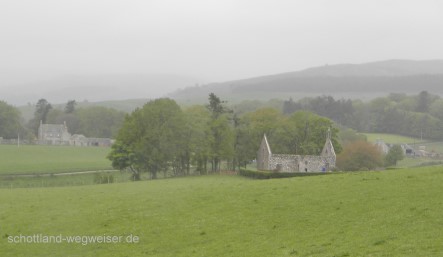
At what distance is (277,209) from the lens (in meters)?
33.5

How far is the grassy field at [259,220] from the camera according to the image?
80.3 feet

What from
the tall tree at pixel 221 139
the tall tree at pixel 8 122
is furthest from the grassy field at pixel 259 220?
the tall tree at pixel 8 122

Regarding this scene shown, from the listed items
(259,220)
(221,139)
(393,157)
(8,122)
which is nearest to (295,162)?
(221,139)

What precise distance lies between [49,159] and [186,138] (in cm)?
6745

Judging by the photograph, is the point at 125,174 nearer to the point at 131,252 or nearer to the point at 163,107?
the point at 163,107

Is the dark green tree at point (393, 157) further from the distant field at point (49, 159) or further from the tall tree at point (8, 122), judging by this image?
the tall tree at point (8, 122)

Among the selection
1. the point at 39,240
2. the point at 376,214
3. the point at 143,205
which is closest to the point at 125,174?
the point at 143,205

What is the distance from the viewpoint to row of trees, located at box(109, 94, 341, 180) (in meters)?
90.1

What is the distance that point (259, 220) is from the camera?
3150 cm

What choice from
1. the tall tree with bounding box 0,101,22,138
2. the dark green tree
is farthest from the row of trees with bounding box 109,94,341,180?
the tall tree with bounding box 0,101,22,138

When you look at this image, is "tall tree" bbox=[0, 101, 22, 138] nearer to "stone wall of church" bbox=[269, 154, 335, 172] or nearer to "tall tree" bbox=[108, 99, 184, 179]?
"tall tree" bbox=[108, 99, 184, 179]

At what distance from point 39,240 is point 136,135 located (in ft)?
203

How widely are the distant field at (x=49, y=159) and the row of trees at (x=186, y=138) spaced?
112ft

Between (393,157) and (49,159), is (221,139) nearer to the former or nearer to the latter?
(393,157)
